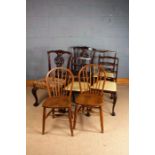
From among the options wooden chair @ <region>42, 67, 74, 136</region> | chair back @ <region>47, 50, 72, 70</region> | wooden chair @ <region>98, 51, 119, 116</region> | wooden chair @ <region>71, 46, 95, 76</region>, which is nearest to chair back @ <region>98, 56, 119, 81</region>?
wooden chair @ <region>98, 51, 119, 116</region>

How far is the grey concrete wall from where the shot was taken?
464cm

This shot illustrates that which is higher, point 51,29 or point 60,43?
point 51,29

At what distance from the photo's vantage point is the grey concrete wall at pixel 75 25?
464 cm

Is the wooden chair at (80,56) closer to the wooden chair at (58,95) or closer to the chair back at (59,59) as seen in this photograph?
the chair back at (59,59)

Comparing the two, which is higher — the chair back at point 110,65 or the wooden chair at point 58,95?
the chair back at point 110,65

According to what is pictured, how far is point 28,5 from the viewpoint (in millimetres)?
4652

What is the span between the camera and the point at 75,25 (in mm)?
4727

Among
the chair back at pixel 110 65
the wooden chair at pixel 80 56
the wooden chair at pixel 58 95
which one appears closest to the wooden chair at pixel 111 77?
the chair back at pixel 110 65

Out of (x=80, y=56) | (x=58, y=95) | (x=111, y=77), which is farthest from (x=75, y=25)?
(x=58, y=95)

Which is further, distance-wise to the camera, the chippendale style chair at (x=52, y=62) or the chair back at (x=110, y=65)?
the chair back at (x=110, y=65)
